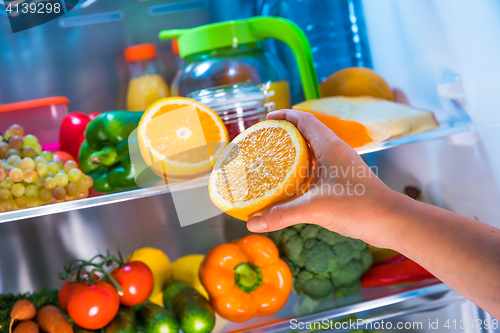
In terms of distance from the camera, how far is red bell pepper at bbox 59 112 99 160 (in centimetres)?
95

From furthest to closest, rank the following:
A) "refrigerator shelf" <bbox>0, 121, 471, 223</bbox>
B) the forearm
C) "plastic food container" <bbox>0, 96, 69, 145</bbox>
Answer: "plastic food container" <bbox>0, 96, 69, 145</bbox> < "refrigerator shelf" <bbox>0, 121, 471, 223</bbox> < the forearm

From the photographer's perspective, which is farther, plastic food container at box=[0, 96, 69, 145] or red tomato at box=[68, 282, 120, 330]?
plastic food container at box=[0, 96, 69, 145]

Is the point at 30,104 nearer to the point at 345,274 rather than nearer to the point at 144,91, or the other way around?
the point at 144,91

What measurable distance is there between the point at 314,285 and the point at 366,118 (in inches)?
16.5

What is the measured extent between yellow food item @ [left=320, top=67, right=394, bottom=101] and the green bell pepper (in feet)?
1.83

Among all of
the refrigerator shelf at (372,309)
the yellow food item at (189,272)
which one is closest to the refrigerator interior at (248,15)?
the refrigerator shelf at (372,309)

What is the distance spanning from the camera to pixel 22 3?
2.78 feet

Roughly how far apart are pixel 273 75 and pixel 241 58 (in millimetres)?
100

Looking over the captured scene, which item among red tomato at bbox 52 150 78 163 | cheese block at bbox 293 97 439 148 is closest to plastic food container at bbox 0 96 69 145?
red tomato at bbox 52 150 78 163

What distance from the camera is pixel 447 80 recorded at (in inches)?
35.3

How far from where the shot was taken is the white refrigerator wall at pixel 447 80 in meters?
0.81

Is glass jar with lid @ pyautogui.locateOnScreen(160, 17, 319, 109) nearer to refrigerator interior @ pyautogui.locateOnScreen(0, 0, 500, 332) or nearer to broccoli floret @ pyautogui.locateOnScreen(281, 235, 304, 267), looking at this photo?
refrigerator interior @ pyautogui.locateOnScreen(0, 0, 500, 332)

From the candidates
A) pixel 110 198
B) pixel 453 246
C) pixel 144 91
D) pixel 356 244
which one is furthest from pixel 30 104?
pixel 453 246

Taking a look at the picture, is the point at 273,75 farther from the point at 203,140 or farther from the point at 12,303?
the point at 12,303
